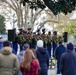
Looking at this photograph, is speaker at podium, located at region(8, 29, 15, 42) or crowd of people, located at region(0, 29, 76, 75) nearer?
crowd of people, located at region(0, 29, 76, 75)

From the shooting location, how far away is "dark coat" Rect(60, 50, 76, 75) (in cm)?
880

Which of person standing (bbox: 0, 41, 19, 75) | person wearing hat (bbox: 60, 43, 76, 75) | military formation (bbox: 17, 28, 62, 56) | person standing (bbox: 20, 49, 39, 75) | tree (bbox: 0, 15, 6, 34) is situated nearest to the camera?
person standing (bbox: 0, 41, 19, 75)

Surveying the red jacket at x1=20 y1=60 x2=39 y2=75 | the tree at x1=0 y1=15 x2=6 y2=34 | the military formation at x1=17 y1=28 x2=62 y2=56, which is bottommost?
the red jacket at x1=20 y1=60 x2=39 y2=75

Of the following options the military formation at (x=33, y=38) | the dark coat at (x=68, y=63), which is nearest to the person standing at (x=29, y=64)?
the dark coat at (x=68, y=63)

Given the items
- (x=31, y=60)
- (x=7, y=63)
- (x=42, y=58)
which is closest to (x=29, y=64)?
(x=31, y=60)

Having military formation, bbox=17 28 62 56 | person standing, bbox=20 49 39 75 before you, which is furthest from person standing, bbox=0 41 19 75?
military formation, bbox=17 28 62 56

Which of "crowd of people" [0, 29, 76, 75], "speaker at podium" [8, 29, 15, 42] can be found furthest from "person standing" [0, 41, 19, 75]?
"speaker at podium" [8, 29, 15, 42]

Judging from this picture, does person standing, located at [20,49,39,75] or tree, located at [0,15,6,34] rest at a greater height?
tree, located at [0,15,6,34]

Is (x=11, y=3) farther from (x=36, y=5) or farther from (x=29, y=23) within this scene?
(x=36, y=5)

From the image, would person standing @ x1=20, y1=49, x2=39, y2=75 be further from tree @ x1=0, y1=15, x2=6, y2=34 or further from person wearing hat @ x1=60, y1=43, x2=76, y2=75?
tree @ x1=0, y1=15, x2=6, y2=34

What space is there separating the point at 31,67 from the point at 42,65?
1354 millimetres

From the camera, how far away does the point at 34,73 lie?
26.7 ft

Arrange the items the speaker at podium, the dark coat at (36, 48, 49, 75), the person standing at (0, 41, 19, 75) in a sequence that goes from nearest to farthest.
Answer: the person standing at (0, 41, 19, 75), the dark coat at (36, 48, 49, 75), the speaker at podium

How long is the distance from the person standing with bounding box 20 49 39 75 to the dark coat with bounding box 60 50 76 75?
103 centimetres
